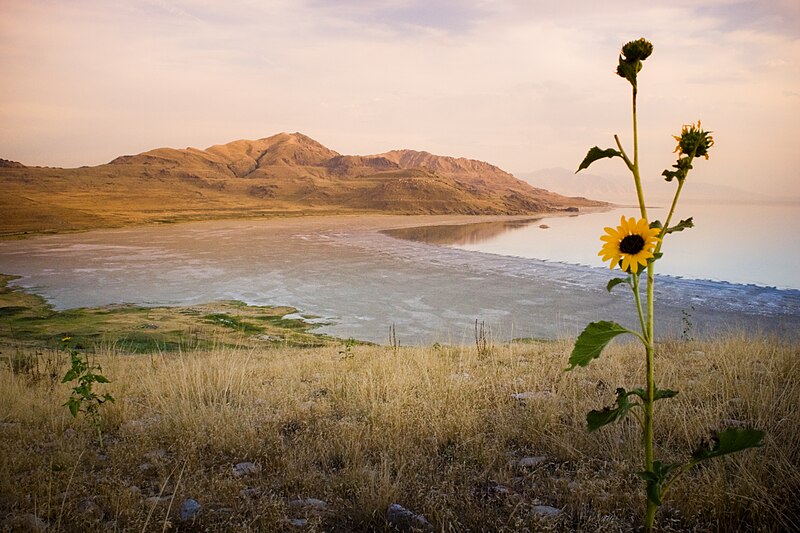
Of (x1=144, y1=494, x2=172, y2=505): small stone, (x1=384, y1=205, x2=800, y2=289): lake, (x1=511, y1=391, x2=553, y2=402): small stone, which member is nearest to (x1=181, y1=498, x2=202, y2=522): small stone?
(x1=144, y1=494, x2=172, y2=505): small stone

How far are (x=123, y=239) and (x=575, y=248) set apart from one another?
36130mm

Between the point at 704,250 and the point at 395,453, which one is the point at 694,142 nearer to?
the point at 395,453

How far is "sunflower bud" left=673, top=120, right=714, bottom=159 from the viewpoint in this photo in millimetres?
2301

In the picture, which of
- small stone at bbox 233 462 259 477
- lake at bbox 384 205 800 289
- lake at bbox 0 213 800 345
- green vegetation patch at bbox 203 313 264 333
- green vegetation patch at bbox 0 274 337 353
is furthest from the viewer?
lake at bbox 384 205 800 289

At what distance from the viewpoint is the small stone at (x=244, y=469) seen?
3.80 metres

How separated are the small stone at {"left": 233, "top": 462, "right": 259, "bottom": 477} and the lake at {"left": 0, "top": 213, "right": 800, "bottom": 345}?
9.35m

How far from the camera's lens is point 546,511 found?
3.12 m

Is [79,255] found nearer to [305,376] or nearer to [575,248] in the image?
[305,376]

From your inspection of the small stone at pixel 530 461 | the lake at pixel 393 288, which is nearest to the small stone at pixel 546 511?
the small stone at pixel 530 461

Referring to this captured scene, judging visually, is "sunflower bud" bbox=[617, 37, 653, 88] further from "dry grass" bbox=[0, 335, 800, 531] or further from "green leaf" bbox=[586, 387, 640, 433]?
"dry grass" bbox=[0, 335, 800, 531]

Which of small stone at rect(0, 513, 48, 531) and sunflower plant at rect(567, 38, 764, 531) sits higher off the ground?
sunflower plant at rect(567, 38, 764, 531)

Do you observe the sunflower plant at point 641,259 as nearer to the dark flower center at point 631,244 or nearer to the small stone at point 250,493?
the dark flower center at point 631,244

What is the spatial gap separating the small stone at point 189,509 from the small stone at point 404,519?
1218 millimetres

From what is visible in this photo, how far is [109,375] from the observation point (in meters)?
7.55
